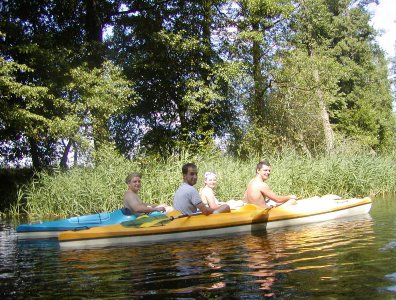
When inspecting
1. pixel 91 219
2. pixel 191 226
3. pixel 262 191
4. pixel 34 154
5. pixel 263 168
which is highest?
pixel 34 154

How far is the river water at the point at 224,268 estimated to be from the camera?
3818 mm

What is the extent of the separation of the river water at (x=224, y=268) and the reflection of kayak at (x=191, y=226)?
0.93ft

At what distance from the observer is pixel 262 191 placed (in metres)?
7.86

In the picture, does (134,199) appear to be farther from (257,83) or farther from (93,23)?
(257,83)

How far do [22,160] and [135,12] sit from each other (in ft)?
23.3

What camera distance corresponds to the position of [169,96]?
19.1m

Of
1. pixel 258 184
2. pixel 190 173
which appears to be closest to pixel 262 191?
pixel 258 184

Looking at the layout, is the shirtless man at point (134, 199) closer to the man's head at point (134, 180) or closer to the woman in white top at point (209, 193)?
the man's head at point (134, 180)

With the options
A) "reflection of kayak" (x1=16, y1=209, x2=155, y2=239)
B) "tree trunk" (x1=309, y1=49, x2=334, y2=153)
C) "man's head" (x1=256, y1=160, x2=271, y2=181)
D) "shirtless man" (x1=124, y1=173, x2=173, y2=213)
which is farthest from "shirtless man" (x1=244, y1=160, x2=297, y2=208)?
"tree trunk" (x1=309, y1=49, x2=334, y2=153)

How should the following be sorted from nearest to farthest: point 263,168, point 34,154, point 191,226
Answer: point 191,226 → point 263,168 → point 34,154

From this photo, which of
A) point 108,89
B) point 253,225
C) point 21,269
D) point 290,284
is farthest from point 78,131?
point 290,284

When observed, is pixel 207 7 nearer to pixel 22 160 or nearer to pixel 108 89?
pixel 108 89

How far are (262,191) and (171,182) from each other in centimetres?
339

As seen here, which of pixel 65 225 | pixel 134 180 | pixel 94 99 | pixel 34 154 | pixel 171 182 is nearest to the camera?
pixel 134 180
